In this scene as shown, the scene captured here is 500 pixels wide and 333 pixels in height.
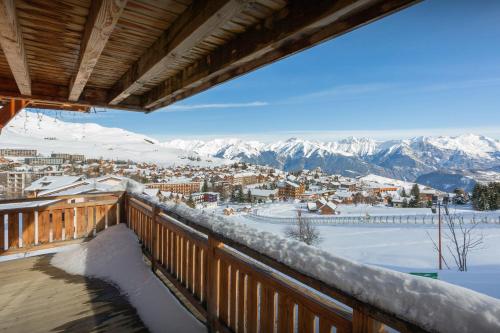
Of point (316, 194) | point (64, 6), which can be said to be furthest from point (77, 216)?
point (316, 194)

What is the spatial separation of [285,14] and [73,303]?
12.5 ft

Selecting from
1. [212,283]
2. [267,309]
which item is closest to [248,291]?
[267,309]

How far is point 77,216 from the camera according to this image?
557 cm

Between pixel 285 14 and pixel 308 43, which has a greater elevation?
pixel 285 14

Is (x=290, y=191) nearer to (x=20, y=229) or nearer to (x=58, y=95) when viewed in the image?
(x=20, y=229)

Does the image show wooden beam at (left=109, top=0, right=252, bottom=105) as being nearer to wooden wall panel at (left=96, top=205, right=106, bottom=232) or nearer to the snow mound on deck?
the snow mound on deck

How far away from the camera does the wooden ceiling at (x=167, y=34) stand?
61.6 inches

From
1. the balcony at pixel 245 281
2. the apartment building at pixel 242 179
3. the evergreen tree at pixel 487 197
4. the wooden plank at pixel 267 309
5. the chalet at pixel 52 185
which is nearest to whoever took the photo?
the balcony at pixel 245 281

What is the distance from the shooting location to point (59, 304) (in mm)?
3328

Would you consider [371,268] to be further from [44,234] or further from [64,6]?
[44,234]

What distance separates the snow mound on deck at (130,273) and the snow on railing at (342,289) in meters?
0.68

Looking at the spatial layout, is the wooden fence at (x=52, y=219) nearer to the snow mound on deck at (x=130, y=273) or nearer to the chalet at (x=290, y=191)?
the snow mound on deck at (x=130, y=273)

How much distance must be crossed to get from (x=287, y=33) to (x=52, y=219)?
560cm

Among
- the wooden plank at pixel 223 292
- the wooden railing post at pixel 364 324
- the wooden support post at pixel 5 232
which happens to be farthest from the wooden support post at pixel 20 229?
the wooden railing post at pixel 364 324
